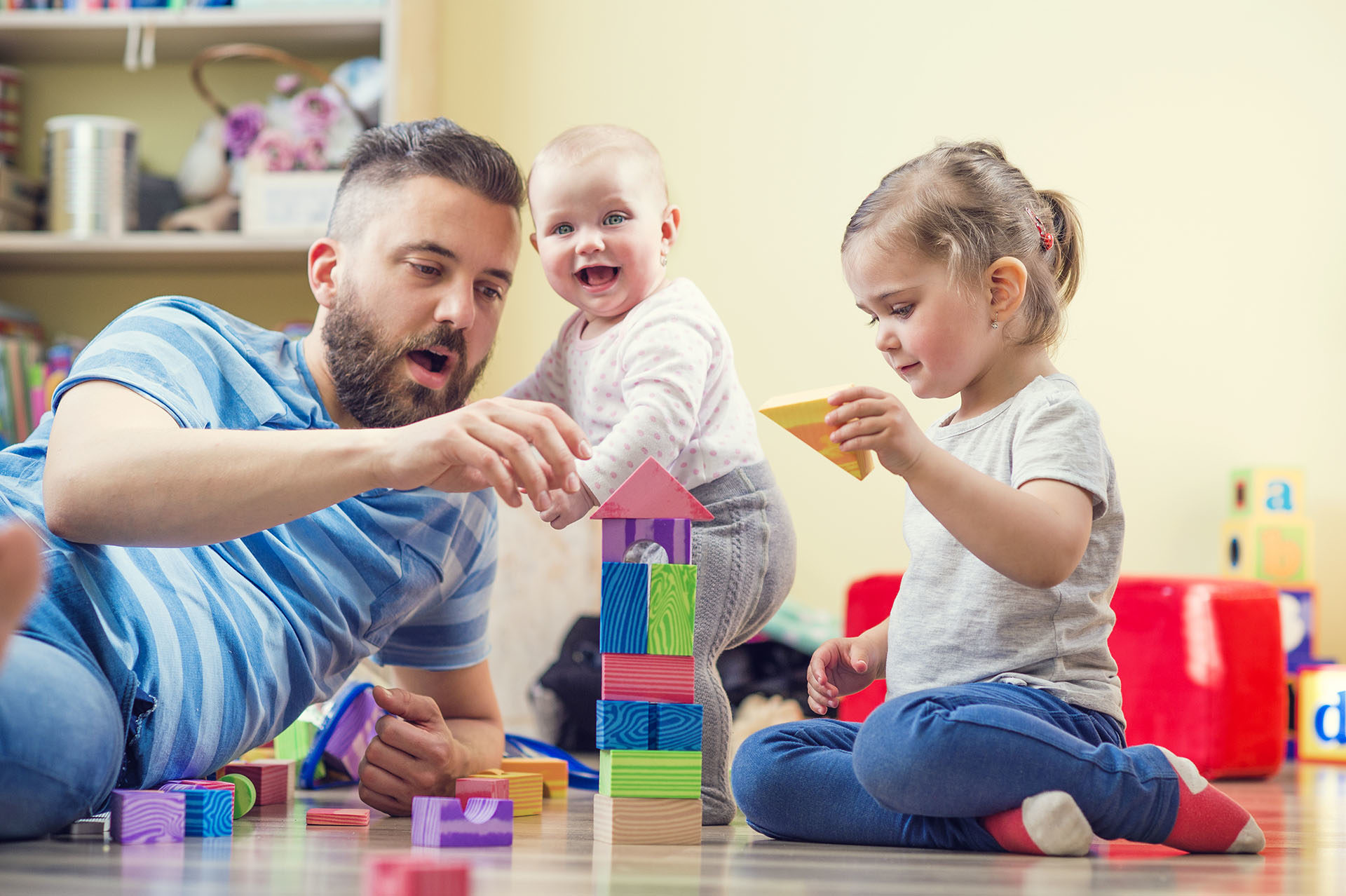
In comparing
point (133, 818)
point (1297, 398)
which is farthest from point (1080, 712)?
point (1297, 398)

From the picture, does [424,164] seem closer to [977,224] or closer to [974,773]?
[977,224]

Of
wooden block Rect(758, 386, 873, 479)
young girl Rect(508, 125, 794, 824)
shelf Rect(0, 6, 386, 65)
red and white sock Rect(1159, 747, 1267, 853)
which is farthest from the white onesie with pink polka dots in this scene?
shelf Rect(0, 6, 386, 65)

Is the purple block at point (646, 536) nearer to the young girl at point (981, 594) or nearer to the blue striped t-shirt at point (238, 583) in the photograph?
the young girl at point (981, 594)

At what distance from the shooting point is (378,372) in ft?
4.74

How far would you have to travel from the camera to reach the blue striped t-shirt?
3.61 feet

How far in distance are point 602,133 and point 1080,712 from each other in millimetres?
904

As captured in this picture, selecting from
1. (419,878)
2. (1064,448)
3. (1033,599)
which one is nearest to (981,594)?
(1033,599)

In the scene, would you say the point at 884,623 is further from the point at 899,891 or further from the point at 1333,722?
the point at 1333,722

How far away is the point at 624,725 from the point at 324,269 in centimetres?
81

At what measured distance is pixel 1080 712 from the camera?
1.17 m

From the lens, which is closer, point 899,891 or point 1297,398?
point 899,891

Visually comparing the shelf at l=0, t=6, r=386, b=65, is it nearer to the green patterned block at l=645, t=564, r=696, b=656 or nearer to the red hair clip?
the red hair clip

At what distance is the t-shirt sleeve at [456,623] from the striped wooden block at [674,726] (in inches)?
20.1

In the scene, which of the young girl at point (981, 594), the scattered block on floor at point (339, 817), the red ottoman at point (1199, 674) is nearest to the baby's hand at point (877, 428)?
the young girl at point (981, 594)
